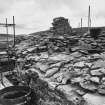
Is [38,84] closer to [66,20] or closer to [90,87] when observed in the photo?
[90,87]

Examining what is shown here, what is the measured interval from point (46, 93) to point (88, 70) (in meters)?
1.65

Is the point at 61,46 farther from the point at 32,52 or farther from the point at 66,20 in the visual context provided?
the point at 66,20

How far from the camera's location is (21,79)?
7.66m

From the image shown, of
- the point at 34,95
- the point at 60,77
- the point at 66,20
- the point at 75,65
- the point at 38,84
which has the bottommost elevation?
the point at 34,95

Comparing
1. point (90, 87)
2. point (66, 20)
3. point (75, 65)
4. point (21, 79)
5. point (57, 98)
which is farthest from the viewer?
point (66, 20)

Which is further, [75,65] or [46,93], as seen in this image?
[75,65]

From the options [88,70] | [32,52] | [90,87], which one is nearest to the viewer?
[90,87]

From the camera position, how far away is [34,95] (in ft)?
19.5

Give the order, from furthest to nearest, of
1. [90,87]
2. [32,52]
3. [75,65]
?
[32,52] < [75,65] < [90,87]

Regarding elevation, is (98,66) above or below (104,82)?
above

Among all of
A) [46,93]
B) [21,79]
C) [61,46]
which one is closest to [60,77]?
[46,93]

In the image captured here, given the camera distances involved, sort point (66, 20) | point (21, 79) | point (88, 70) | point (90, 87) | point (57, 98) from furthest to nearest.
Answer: point (66, 20) < point (21, 79) < point (88, 70) < point (57, 98) < point (90, 87)

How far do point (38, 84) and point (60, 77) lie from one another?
1.06m

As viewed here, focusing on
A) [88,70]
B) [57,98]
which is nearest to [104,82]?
[88,70]
